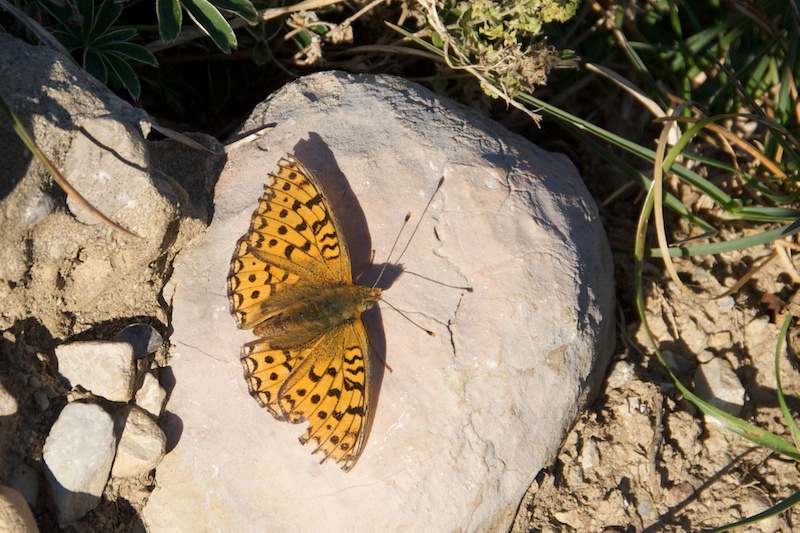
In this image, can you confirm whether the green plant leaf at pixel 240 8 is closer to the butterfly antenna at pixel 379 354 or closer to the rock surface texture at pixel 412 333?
the rock surface texture at pixel 412 333

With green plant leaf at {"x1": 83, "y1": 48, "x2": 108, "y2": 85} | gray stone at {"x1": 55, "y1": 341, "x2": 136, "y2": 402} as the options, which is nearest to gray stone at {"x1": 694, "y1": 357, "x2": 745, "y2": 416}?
gray stone at {"x1": 55, "y1": 341, "x2": 136, "y2": 402}

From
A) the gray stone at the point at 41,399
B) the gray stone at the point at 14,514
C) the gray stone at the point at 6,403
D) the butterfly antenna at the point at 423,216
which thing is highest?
the butterfly antenna at the point at 423,216

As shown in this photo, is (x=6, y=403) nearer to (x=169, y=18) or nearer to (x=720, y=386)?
(x=169, y=18)

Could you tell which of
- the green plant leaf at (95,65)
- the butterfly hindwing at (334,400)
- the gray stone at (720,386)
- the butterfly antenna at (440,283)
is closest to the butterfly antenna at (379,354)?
the butterfly hindwing at (334,400)

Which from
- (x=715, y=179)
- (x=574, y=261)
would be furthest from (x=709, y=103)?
(x=574, y=261)

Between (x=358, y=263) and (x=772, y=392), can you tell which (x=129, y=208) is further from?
(x=772, y=392)

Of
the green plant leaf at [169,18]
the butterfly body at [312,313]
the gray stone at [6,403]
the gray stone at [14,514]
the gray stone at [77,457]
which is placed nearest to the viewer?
the gray stone at [14,514]

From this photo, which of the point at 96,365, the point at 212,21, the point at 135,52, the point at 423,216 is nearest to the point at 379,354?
the point at 423,216

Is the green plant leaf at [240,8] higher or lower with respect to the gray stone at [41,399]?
higher
